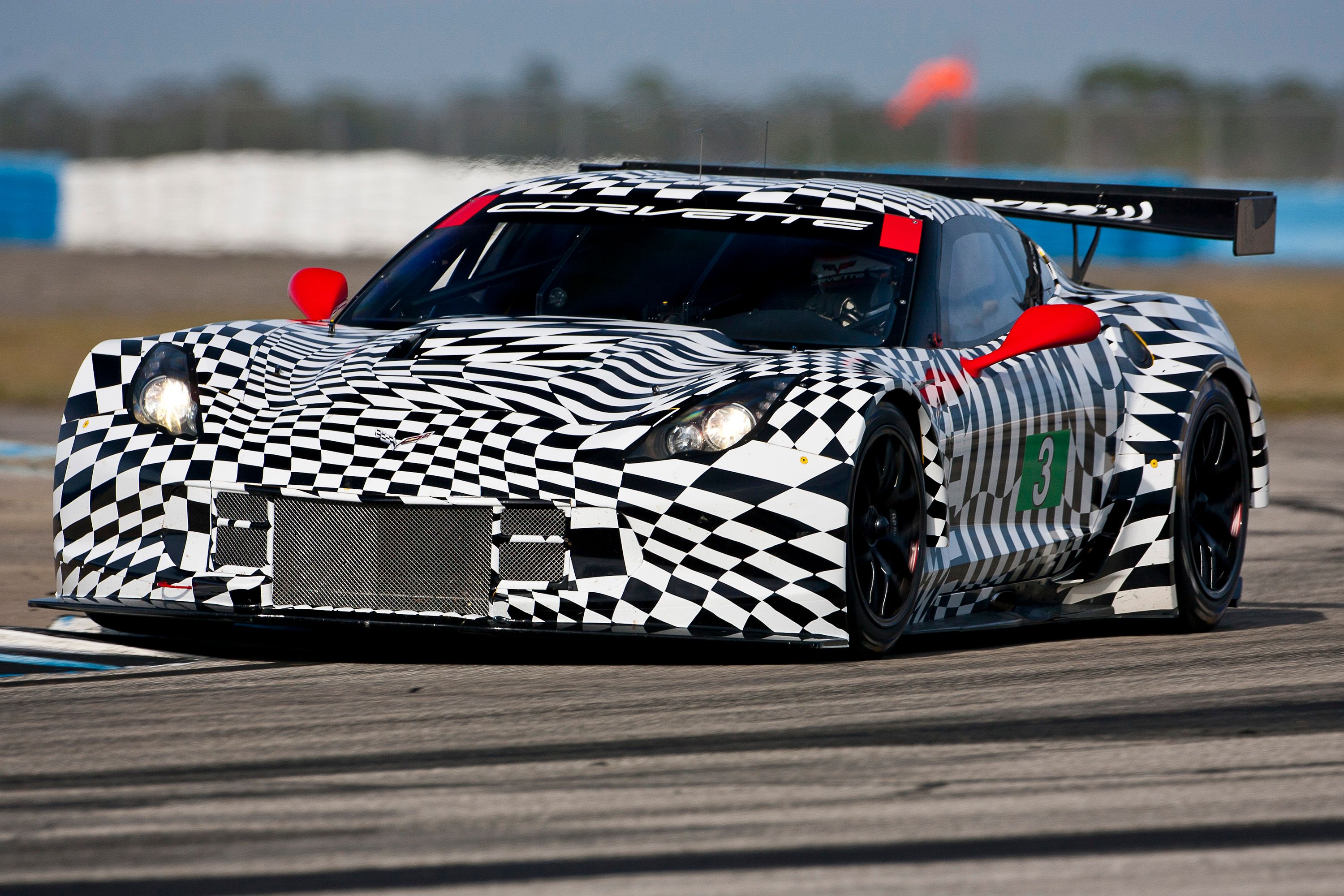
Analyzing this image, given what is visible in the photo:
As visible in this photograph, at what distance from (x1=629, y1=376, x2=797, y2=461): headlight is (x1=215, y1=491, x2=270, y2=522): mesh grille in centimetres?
92

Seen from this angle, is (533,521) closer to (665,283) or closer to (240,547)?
(240,547)

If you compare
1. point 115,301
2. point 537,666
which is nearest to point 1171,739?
point 537,666

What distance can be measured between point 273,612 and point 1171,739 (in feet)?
7.13

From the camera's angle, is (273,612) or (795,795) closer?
(795,795)

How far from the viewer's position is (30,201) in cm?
3231

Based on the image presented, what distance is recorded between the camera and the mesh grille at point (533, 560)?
5066 mm

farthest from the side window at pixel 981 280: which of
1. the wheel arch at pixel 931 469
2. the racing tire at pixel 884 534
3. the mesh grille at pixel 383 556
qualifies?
the mesh grille at pixel 383 556

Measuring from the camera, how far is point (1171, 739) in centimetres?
448

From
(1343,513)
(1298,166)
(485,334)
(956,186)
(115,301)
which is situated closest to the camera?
(485,334)

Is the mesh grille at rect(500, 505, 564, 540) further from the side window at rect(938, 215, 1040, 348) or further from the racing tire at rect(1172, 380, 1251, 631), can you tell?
the racing tire at rect(1172, 380, 1251, 631)

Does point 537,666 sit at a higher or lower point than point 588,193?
lower

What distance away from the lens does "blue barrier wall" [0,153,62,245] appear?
106 ft

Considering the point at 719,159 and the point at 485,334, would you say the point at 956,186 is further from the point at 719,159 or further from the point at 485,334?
the point at 485,334

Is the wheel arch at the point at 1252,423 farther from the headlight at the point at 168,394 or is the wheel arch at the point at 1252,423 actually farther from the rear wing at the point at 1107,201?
the headlight at the point at 168,394
